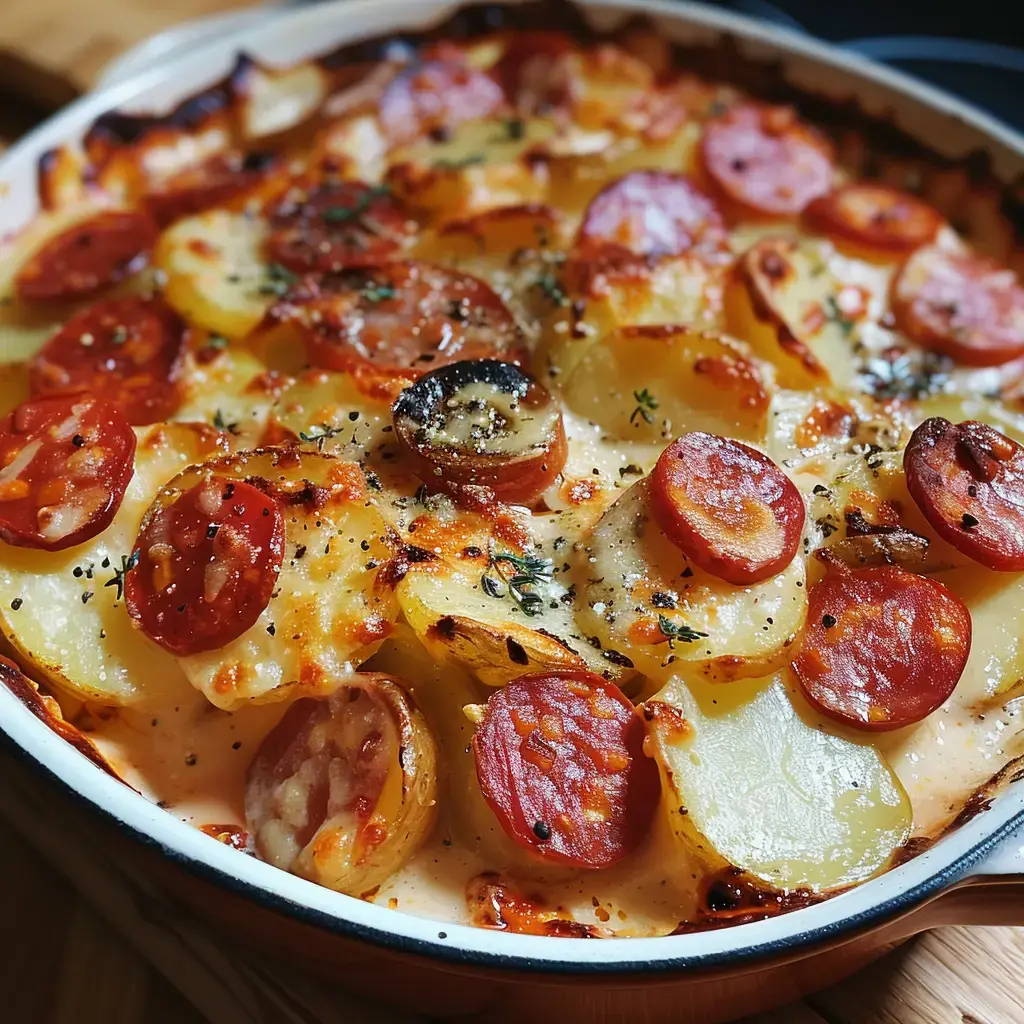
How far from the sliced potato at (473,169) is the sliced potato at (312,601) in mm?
997

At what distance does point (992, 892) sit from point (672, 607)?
1.93 feet

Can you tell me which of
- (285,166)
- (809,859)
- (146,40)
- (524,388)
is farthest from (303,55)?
(809,859)

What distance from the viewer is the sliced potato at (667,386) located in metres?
2.06

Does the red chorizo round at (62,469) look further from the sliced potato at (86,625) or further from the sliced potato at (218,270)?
the sliced potato at (218,270)

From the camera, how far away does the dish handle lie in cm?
146

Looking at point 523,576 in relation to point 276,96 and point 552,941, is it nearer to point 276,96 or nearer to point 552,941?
point 552,941

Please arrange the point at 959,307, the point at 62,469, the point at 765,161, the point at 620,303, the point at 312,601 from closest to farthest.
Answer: the point at 312,601
the point at 62,469
the point at 620,303
the point at 959,307
the point at 765,161

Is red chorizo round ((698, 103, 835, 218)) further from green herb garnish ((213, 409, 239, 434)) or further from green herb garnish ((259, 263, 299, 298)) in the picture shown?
green herb garnish ((213, 409, 239, 434))

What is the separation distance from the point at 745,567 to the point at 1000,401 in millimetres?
1046

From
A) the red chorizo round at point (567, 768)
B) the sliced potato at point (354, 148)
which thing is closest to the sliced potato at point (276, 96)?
the sliced potato at point (354, 148)

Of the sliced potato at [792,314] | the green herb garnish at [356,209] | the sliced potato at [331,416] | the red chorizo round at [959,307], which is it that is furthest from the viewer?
the green herb garnish at [356,209]

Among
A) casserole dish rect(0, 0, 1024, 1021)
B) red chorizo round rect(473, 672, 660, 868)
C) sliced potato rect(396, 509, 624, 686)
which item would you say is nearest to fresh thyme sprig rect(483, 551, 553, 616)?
sliced potato rect(396, 509, 624, 686)

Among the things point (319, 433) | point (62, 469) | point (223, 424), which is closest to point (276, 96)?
point (223, 424)

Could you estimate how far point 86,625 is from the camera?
1833 mm
